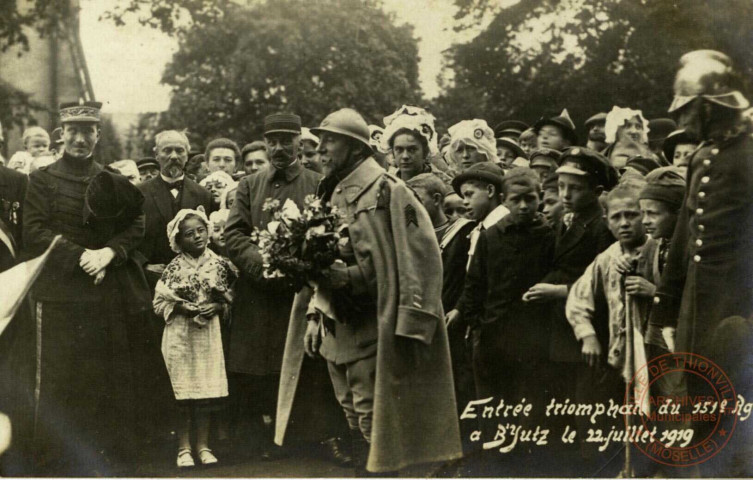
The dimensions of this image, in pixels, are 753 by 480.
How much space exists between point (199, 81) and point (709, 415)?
454 centimetres

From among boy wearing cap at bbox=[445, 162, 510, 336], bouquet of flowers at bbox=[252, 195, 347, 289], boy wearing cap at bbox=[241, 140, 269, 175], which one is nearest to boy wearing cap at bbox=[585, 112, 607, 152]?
boy wearing cap at bbox=[445, 162, 510, 336]

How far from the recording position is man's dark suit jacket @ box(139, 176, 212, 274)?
24.9ft

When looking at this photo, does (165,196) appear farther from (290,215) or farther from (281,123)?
(290,215)

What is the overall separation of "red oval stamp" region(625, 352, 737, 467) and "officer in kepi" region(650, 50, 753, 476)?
0.29 ft

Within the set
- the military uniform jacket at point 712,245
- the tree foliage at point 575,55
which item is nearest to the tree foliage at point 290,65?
the tree foliage at point 575,55

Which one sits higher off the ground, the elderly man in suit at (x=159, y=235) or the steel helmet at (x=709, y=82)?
the steel helmet at (x=709, y=82)

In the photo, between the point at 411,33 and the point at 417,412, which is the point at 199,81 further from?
the point at 417,412

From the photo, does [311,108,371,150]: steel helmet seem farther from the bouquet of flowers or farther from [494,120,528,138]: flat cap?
[494,120,528,138]: flat cap

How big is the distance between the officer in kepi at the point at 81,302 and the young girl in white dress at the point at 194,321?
0.99ft

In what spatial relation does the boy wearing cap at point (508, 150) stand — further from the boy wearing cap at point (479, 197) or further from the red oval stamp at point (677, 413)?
the red oval stamp at point (677, 413)

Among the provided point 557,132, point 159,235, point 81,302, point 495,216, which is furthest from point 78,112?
point 557,132

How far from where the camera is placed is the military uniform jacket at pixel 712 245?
621cm

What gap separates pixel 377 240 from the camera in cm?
618

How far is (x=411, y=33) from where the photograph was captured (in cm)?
763
